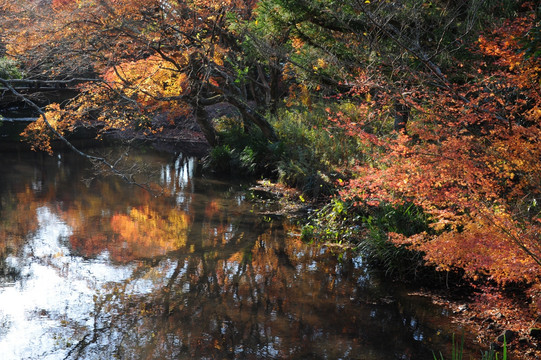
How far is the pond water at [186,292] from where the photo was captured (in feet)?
18.5

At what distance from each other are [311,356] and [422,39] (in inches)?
253

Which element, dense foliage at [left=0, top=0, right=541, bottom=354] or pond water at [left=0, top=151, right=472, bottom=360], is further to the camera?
pond water at [left=0, top=151, right=472, bottom=360]

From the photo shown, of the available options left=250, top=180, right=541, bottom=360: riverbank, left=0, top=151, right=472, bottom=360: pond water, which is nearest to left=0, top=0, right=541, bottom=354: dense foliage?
left=250, top=180, right=541, bottom=360: riverbank

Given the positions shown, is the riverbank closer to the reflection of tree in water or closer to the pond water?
the pond water

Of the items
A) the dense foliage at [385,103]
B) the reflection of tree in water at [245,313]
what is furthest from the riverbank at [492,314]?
the reflection of tree in water at [245,313]

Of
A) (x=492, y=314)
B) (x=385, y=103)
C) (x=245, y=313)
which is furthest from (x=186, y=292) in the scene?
(x=385, y=103)

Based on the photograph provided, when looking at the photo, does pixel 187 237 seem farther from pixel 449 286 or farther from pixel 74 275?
pixel 449 286

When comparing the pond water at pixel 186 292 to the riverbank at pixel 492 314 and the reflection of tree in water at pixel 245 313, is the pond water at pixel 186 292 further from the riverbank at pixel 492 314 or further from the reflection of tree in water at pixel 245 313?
the riverbank at pixel 492 314

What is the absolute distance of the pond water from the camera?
18.5 feet

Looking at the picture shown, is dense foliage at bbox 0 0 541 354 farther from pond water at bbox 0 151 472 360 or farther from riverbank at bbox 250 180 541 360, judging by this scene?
pond water at bbox 0 151 472 360

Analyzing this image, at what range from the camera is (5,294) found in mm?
7008

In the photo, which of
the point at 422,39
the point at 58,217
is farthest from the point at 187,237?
the point at 422,39

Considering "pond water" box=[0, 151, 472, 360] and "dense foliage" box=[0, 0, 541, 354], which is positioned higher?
"dense foliage" box=[0, 0, 541, 354]

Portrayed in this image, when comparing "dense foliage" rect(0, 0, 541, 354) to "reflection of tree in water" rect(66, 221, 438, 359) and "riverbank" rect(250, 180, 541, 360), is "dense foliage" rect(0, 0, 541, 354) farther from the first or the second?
"reflection of tree in water" rect(66, 221, 438, 359)
